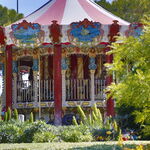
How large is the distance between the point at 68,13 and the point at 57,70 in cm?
343

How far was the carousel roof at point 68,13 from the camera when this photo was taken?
830 inches

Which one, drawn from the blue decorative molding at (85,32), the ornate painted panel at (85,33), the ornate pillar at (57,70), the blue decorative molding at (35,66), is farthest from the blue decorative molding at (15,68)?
the blue decorative molding at (85,32)

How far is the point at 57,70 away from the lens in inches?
766

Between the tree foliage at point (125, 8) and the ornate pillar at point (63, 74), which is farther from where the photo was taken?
the tree foliage at point (125, 8)

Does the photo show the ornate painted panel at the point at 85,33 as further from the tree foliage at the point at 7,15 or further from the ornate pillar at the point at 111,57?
the tree foliage at the point at 7,15

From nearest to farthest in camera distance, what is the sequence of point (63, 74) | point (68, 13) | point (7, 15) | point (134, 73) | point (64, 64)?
point (134, 73)
point (63, 74)
point (64, 64)
point (68, 13)
point (7, 15)

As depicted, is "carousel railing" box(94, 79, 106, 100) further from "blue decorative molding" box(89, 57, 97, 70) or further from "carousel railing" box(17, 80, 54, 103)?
"carousel railing" box(17, 80, 54, 103)

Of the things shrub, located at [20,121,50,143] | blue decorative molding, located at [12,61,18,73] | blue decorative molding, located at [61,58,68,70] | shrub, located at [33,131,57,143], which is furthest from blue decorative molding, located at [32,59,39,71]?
shrub, located at [33,131,57,143]

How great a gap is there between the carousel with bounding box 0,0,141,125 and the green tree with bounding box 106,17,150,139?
8.89 metres

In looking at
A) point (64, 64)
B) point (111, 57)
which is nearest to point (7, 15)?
point (64, 64)

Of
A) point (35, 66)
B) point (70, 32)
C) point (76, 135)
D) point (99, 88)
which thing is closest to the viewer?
point (76, 135)

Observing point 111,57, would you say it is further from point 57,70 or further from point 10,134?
point 10,134

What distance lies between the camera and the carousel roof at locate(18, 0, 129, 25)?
21.1 meters

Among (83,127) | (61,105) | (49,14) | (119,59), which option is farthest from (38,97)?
(119,59)
